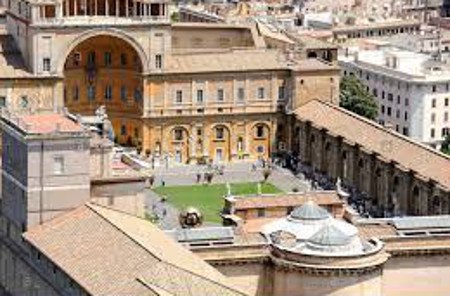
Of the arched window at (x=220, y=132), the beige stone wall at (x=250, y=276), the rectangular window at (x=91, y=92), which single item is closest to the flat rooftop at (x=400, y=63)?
the arched window at (x=220, y=132)

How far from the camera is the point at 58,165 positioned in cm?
7350

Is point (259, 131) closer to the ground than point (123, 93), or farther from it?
closer to the ground

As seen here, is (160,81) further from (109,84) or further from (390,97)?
(390,97)

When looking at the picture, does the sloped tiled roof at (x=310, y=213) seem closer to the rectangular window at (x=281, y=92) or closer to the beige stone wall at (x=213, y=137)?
the beige stone wall at (x=213, y=137)

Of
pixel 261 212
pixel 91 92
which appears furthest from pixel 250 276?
pixel 91 92

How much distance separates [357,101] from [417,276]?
2551 inches

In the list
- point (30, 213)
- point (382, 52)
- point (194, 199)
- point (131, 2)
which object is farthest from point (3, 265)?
point (382, 52)

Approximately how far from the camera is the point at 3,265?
3061 inches

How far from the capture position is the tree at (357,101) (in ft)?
448

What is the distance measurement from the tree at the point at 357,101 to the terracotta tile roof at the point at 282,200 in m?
54.3

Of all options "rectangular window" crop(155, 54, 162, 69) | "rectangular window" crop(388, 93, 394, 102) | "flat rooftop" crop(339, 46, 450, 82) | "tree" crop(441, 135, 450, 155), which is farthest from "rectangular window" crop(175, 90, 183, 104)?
"rectangular window" crop(388, 93, 394, 102)

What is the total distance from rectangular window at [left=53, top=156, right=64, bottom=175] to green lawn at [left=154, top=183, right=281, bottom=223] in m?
31.6

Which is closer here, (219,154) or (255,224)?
(255,224)

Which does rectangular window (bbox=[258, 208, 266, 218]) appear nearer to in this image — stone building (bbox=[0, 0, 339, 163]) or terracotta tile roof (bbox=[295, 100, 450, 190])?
terracotta tile roof (bbox=[295, 100, 450, 190])
